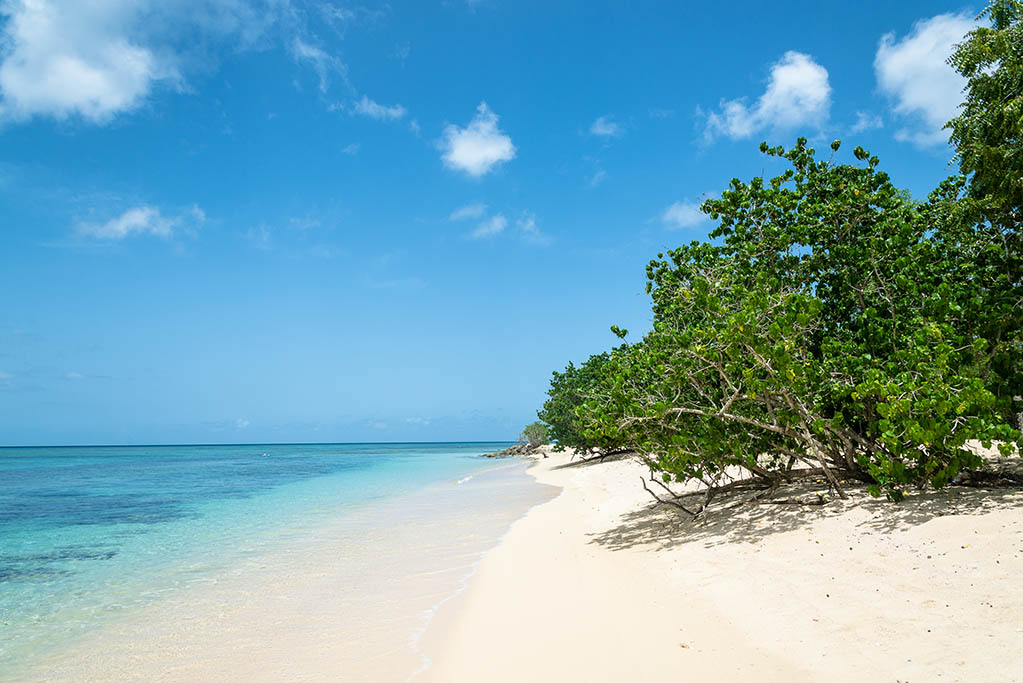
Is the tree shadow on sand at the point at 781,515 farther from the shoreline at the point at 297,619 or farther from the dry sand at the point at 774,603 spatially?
the shoreline at the point at 297,619

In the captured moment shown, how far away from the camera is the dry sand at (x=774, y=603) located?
16.0 feet

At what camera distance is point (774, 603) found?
6.22 meters

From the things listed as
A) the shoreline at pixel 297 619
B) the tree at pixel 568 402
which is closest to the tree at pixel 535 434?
the tree at pixel 568 402

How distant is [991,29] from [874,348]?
6.03m

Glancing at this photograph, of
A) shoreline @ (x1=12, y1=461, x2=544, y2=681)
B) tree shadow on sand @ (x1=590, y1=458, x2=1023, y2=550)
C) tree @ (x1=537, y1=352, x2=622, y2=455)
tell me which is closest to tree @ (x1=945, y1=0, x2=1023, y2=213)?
tree shadow on sand @ (x1=590, y1=458, x2=1023, y2=550)

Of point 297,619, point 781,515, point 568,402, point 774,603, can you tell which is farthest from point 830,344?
point 568,402

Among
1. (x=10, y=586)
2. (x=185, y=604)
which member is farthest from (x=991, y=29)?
(x=10, y=586)

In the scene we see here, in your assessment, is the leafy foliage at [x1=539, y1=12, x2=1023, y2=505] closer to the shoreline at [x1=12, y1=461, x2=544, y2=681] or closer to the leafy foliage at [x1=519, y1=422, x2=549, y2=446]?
the shoreline at [x1=12, y1=461, x2=544, y2=681]

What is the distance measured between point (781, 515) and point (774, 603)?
3.37 meters

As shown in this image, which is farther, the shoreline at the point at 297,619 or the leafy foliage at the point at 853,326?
the leafy foliage at the point at 853,326

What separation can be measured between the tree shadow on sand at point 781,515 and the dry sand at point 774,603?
4 cm

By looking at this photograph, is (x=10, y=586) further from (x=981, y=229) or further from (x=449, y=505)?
(x=981, y=229)

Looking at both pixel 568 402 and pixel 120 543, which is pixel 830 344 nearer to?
pixel 120 543

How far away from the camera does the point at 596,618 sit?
6.57 metres
